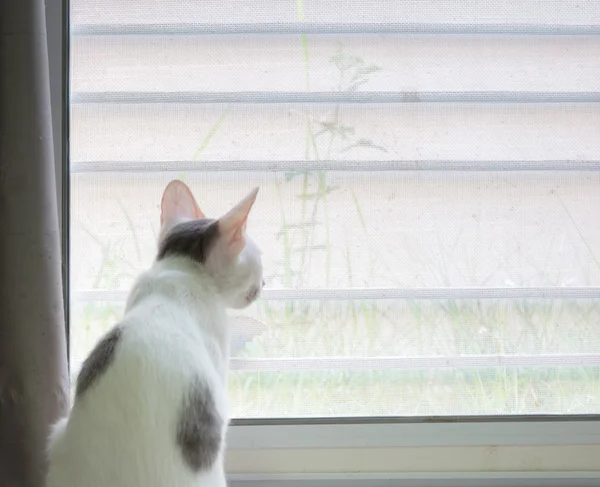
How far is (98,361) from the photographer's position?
970mm

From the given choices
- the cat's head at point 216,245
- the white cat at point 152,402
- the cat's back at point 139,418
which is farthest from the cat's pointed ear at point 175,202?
the cat's back at point 139,418

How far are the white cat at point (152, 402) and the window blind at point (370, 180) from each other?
348 millimetres

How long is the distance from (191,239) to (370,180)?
1.42ft

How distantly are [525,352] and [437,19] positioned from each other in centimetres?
66

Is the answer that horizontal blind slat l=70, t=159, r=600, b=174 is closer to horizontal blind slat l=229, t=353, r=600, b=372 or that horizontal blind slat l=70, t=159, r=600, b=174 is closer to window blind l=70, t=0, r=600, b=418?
window blind l=70, t=0, r=600, b=418

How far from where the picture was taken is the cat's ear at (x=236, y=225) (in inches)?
41.2

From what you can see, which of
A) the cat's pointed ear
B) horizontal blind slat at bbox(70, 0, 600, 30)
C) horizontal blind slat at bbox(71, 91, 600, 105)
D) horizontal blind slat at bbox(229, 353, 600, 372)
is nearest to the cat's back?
the cat's pointed ear

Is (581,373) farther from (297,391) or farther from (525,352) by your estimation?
(297,391)

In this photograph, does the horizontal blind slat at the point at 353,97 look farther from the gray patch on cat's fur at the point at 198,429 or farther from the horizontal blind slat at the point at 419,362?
the gray patch on cat's fur at the point at 198,429

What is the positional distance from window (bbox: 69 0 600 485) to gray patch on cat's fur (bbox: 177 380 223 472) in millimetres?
432

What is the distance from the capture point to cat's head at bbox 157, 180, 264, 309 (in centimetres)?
111

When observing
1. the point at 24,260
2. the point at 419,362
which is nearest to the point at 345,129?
the point at 419,362

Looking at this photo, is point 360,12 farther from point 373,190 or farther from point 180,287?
point 180,287

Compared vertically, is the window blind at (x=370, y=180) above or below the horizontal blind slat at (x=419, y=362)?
above
